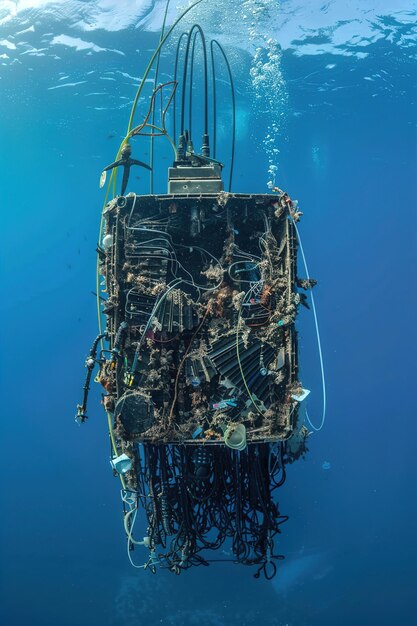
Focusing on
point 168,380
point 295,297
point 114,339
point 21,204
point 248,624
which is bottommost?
point 248,624

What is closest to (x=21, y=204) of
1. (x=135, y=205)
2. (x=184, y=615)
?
(x=184, y=615)

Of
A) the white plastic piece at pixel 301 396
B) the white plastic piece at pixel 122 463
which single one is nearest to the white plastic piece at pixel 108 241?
the white plastic piece at pixel 122 463

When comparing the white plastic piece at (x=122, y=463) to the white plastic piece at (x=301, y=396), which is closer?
the white plastic piece at (x=301, y=396)

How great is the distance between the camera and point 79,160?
33.2 meters

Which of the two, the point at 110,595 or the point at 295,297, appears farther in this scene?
the point at 110,595

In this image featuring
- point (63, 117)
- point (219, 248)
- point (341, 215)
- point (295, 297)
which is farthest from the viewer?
point (341, 215)

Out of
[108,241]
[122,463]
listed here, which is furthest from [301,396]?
[108,241]

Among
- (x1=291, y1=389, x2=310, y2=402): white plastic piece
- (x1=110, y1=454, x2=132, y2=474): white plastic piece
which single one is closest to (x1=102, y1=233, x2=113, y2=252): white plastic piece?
(x1=110, y1=454, x2=132, y2=474): white plastic piece

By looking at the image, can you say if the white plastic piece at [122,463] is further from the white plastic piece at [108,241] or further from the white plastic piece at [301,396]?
the white plastic piece at [108,241]

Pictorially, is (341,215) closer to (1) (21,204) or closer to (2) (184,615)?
(1) (21,204)

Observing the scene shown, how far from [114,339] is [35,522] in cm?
2470

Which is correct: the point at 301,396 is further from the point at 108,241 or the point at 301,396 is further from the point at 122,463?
the point at 108,241

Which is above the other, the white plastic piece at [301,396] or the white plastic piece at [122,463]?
the white plastic piece at [301,396]

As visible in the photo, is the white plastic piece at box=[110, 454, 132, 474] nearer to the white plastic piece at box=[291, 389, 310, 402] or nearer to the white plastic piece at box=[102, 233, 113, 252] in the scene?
the white plastic piece at box=[291, 389, 310, 402]
